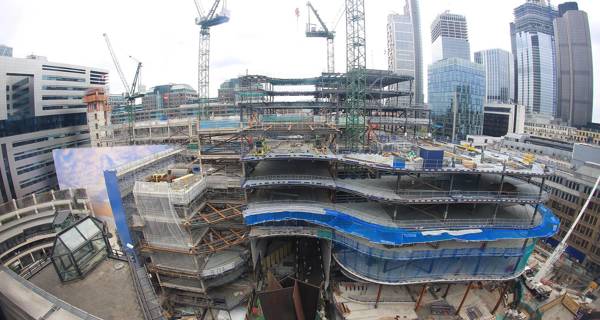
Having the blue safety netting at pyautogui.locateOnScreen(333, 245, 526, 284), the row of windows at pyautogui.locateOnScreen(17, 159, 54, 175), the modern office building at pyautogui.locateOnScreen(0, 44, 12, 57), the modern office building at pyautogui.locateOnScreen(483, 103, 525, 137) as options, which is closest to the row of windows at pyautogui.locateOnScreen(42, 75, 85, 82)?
the row of windows at pyautogui.locateOnScreen(17, 159, 54, 175)

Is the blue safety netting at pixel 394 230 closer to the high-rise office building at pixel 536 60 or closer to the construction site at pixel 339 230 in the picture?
the construction site at pixel 339 230

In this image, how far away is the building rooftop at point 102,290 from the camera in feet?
47.3

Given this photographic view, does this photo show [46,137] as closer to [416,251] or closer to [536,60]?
[416,251]

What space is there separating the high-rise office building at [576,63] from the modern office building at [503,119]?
95.9 m

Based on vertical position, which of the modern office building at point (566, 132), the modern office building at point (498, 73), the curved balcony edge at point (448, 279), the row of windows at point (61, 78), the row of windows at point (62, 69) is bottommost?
the curved balcony edge at point (448, 279)

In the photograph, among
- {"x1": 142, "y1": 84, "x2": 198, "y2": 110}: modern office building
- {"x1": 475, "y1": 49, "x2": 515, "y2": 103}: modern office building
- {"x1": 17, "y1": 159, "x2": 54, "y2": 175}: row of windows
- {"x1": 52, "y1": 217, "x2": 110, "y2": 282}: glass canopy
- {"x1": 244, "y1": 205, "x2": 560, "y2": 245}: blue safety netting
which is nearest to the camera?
{"x1": 52, "y1": 217, "x2": 110, "y2": 282}: glass canopy

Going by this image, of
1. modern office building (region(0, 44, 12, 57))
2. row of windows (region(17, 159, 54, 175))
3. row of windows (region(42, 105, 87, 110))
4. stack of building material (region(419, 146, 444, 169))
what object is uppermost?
modern office building (region(0, 44, 12, 57))

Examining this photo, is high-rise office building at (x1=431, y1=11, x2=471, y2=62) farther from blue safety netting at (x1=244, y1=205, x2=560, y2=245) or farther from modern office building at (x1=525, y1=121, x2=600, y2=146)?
blue safety netting at (x1=244, y1=205, x2=560, y2=245)

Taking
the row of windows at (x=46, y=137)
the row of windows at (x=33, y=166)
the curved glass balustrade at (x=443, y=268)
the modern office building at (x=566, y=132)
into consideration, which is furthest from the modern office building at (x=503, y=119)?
the row of windows at (x=33, y=166)

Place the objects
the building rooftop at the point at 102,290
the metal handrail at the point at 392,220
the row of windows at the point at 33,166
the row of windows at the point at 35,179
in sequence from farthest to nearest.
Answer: the row of windows at the point at 35,179, the row of windows at the point at 33,166, the metal handrail at the point at 392,220, the building rooftop at the point at 102,290

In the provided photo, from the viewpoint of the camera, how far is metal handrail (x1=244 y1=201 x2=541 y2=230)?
86.1ft

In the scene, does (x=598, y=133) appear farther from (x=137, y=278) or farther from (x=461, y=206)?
(x=137, y=278)

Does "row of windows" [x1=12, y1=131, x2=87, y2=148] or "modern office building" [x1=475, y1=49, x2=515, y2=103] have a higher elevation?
"modern office building" [x1=475, y1=49, x2=515, y2=103]

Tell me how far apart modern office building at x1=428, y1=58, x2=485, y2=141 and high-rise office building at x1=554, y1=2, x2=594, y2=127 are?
369 feet
